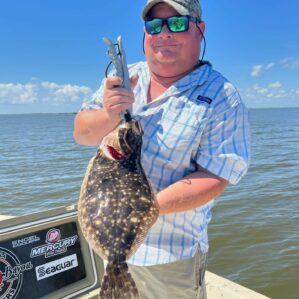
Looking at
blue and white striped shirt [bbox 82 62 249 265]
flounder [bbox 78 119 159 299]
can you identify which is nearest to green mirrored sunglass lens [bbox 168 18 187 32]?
blue and white striped shirt [bbox 82 62 249 265]

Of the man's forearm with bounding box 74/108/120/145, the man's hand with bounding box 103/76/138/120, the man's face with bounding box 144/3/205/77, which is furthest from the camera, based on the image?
the man's face with bounding box 144/3/205/77

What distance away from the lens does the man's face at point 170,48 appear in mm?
2629

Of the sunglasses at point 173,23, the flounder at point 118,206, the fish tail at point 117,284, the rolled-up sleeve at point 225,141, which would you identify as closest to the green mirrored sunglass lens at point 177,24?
the sunglasses at point 173,23

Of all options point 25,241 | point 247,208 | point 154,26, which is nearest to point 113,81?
point 154,26

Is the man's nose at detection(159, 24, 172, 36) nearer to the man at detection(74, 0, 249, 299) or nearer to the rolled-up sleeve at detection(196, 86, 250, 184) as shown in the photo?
the man at detection(74, 0, 249, 299)

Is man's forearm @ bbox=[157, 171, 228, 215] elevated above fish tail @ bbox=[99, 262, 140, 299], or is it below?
above

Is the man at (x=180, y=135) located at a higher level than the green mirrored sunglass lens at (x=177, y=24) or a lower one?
lower

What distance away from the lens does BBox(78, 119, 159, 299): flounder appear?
6.70ft

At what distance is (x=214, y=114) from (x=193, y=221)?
78 centimetres

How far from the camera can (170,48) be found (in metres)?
2.65

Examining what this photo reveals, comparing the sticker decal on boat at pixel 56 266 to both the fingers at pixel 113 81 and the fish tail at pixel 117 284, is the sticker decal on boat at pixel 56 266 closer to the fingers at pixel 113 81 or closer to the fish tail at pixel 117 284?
the fish tail at pixel 117 284

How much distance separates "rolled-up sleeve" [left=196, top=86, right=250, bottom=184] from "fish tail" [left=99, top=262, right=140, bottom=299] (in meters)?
0.89

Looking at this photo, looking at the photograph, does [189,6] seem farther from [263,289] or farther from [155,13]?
[263,289]

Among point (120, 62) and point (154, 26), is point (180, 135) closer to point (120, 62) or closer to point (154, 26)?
point (120, 62)
